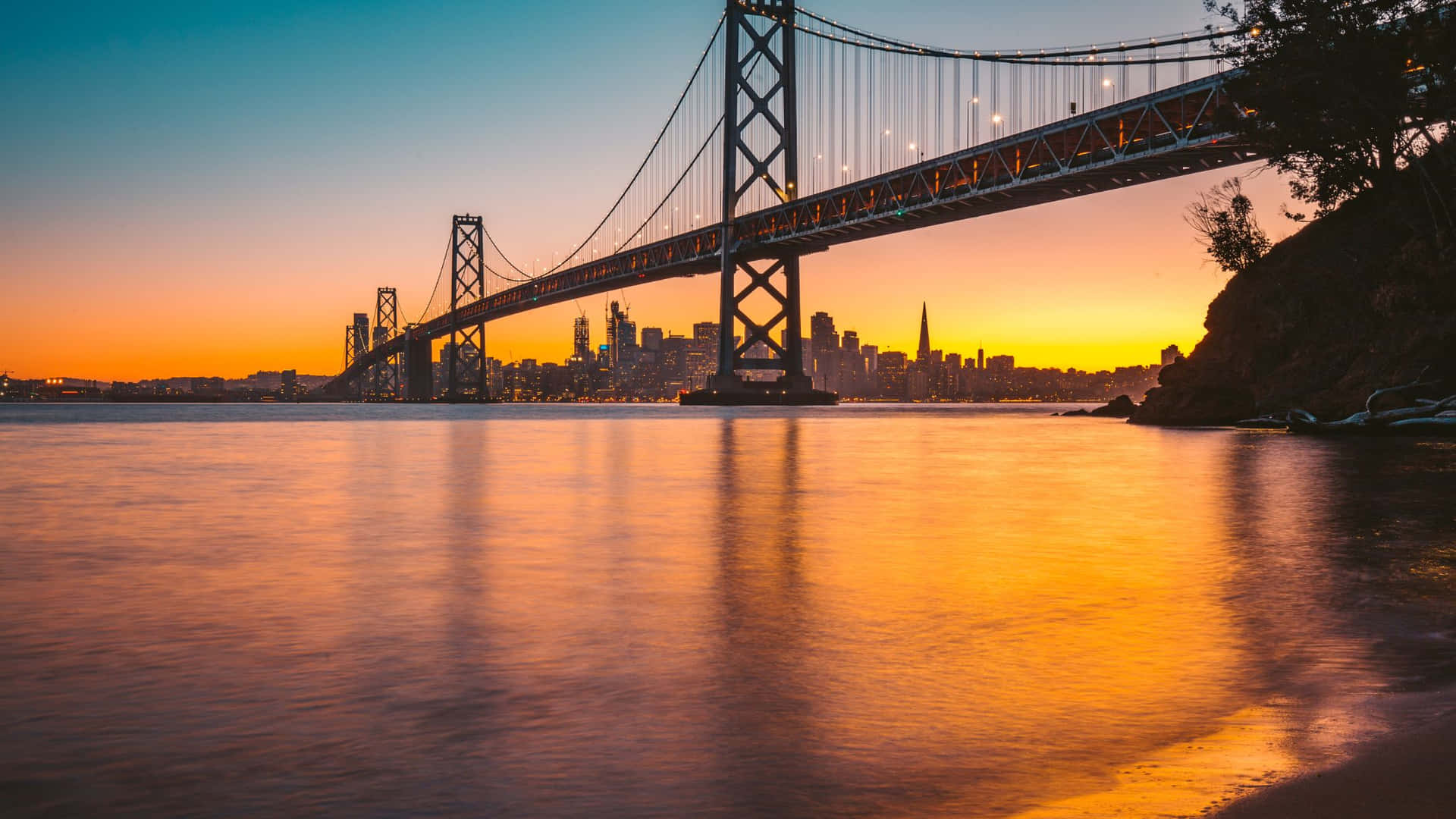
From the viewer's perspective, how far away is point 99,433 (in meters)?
45.1

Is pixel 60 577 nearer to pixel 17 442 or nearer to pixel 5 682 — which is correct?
pixel 5 682

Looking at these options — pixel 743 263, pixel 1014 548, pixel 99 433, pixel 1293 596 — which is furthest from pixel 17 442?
pixel 743 263

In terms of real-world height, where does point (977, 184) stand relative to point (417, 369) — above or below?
above

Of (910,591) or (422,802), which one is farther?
Answer: (910,591)

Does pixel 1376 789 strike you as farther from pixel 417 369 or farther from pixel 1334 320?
pixel 417 369

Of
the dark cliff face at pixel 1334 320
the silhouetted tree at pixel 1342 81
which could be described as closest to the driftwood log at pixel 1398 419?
the dark cliff face at pixel 1334 320

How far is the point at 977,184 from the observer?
55.9 metres

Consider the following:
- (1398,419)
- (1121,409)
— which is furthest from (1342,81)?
(1121,409)

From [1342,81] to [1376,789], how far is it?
95.0 feet

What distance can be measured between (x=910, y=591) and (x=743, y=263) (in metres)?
69.2

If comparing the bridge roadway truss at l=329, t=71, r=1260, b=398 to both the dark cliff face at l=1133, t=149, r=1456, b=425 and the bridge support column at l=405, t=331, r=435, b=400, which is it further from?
the bridge support column at l=405, t=331, r=435, b=400

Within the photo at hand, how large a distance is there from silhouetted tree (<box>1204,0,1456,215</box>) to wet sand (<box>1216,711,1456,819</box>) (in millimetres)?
28227

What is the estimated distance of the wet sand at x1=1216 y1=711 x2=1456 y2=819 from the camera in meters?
3.37

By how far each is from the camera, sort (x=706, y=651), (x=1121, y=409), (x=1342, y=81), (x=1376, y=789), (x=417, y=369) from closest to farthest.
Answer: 1. (x=1376, y=789)
2. (x=706, y=651)
3. (x=1342, y=81)
4. (x=1121, y=409)
5. (x=417, y=369)
